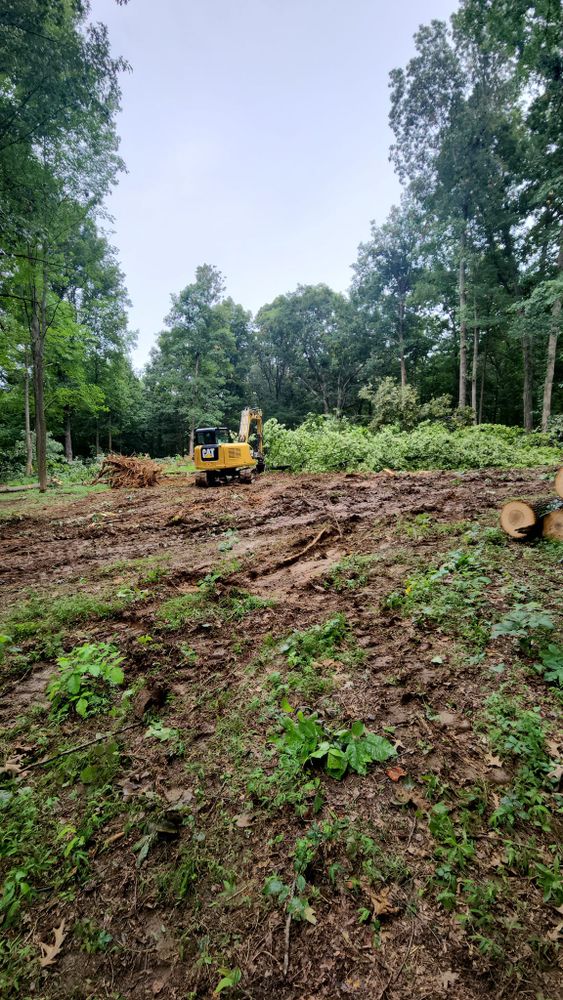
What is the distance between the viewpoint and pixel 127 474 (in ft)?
48.9

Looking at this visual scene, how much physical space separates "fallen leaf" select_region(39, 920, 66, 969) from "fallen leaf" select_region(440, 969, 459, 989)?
144 centimetres

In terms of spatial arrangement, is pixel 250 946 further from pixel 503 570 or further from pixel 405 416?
pixel 405 416

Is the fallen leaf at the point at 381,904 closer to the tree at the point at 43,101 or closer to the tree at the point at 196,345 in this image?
the tree at the point at 43,101

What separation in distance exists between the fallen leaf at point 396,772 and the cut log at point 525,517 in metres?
2.88

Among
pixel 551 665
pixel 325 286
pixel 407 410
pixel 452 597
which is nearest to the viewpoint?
pixel 551 665

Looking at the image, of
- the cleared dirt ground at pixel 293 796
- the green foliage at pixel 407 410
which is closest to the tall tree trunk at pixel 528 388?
the green foliage at pixel 407 410

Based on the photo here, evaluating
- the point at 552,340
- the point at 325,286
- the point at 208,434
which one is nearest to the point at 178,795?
the point at 208,434

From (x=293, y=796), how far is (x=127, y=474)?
14534 mm

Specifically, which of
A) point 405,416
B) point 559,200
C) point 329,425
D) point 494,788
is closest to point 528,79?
point 559,200

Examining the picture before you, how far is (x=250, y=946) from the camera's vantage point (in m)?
1.44

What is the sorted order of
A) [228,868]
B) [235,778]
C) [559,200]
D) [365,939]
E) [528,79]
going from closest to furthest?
[365,939]
[228,868]
[235,778]
[528,79]
[559,200]

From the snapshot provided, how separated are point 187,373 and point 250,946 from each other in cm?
3009

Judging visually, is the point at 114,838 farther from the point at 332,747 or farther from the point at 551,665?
the point at 551,665

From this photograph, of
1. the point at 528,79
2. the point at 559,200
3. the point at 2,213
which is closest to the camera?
the point at 2,213
